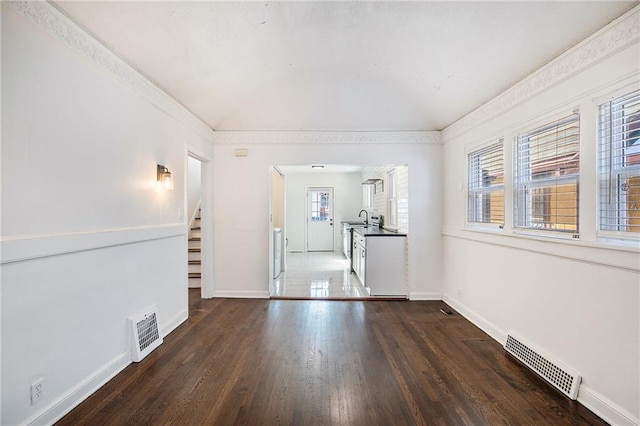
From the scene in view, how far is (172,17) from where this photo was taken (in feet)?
7.41

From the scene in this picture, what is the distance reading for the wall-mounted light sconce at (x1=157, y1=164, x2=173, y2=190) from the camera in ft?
9.84

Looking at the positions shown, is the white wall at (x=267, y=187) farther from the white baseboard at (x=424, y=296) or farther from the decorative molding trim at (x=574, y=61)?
the decorative molding trim at (x=574, y=61)

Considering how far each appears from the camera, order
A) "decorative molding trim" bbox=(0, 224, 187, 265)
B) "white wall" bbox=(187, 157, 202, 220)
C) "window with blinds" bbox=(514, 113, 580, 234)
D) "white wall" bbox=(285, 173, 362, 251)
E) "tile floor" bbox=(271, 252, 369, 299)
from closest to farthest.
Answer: "decorative molding trim" bbox=(0, 224, 187, 265) < "window with blinds" bbox=(514, 113, 580, 234) < "tile floor" bbox=(271, 252, 369, 299) < "white wall" bbox=(187, 157, 202, 220) < "white wall" bbox=(285, 173, 362, 251)

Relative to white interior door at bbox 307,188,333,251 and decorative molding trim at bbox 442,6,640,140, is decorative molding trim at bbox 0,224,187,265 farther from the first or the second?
white interior door at bbox 307,188,333,251

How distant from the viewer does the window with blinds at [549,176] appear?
87.6 inches

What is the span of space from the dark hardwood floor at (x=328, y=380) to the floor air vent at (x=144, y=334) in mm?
83

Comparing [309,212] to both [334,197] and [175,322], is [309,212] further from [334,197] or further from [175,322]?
[175,322]

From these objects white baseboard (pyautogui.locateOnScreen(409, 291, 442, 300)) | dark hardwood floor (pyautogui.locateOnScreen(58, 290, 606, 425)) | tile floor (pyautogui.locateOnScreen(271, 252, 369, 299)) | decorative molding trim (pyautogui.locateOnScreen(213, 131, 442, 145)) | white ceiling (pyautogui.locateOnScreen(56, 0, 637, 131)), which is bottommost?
dark hardwood floor (pyautogui.locateOnScreen(58, 290, 606, 425))

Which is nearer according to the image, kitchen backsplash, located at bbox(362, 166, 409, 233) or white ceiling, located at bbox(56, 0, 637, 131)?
white ceiling, located at bbox(56, 0, 637, 131)

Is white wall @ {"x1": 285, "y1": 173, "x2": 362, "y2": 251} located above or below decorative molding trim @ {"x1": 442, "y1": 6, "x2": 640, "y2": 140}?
below

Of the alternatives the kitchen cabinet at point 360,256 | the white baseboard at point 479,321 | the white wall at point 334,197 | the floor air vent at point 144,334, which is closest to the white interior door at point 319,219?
the white wall at point 334,197

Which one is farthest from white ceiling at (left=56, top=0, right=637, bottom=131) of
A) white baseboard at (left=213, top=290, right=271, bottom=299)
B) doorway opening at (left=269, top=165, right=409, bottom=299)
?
doorway opening at (left=269, top=165, right=409, bottom=299)

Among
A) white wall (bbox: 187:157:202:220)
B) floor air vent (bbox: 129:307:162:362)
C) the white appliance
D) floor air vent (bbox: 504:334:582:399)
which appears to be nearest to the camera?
floor air vent (bbox: 504:334:582:399)

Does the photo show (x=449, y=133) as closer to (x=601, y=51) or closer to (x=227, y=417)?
(x=601, y=51)
